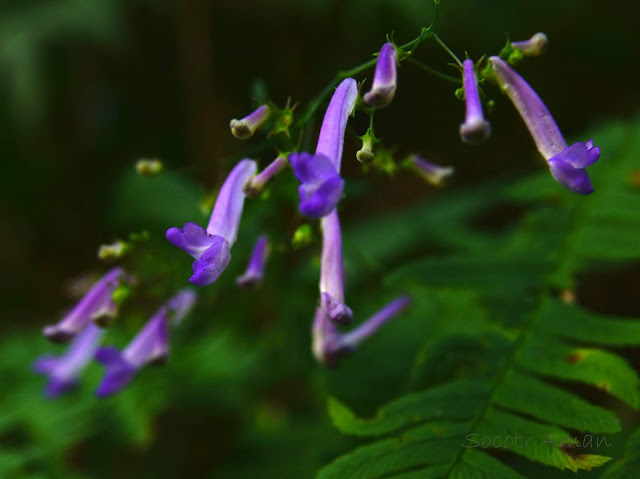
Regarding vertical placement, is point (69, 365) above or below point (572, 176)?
above

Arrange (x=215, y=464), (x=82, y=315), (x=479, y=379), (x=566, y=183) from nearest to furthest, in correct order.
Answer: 1. (x=566, y=183)
2. (x=479, y=379)
3. (x=82, y=315)
4. (x=215, y=464)

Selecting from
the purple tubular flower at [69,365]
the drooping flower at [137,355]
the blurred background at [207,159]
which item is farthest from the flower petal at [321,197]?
the purple tubular flower at [69,365]

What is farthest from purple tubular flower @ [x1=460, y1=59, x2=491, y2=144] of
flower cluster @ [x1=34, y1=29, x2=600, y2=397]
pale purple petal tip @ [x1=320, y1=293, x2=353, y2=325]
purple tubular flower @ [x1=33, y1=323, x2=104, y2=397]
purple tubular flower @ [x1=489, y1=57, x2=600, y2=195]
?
purple tubular flower @ [x1=33, y1=323, x2=104, y2=397]

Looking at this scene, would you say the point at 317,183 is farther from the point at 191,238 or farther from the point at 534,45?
the point at 534,45

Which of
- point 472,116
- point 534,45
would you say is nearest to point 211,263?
point 472,116

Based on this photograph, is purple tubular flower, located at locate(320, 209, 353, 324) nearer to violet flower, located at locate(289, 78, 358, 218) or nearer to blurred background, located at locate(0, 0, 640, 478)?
violet flower, located at locate(289, 78, 358, 218)

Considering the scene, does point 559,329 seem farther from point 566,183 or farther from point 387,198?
point 387,198

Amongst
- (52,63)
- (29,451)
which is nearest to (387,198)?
(52,63)

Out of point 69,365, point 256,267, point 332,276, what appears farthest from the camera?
point 69,365
